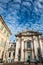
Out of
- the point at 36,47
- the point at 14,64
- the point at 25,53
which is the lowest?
the point at 14,64

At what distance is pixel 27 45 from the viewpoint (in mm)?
30453

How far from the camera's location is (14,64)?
13.5 meters

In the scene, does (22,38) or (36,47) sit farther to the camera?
(22,38)

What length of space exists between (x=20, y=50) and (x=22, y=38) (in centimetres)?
426

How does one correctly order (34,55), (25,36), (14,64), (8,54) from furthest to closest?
(8,54)
(25,36)
(34,55)
(14,64)

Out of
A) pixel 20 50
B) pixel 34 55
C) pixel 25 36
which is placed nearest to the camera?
pixel 34 55

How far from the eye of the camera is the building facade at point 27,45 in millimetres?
28188

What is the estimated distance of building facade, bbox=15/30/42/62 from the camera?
92.5ft

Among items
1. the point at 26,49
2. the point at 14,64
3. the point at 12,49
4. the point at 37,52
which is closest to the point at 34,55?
the point at 37,52

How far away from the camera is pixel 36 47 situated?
2912 cm

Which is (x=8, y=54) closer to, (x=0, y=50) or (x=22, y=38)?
(x=0, y=50)

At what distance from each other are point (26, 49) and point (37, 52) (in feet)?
11.9

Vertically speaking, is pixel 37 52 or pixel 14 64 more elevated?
pixel 37 52

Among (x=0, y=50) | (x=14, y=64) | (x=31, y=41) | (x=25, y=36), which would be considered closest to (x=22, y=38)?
(x=25, y=36)
